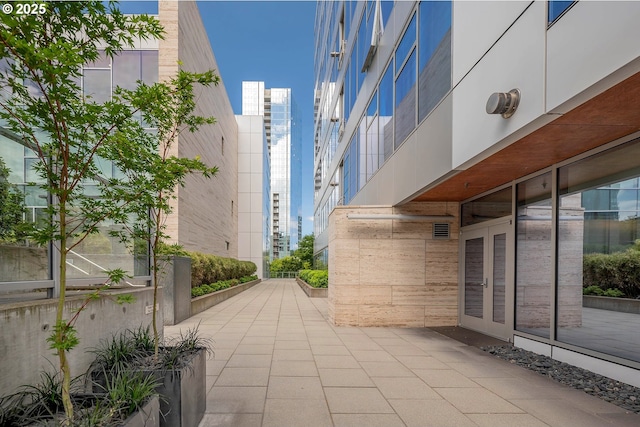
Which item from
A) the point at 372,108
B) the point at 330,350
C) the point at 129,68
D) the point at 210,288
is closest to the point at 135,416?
the point at 330,350

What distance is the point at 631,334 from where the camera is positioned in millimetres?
4652

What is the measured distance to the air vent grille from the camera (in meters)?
9.01

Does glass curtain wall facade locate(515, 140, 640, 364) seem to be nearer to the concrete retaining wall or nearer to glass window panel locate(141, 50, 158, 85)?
the concrete retaining wall

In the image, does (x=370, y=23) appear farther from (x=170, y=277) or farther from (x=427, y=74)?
(x=170, y=277)

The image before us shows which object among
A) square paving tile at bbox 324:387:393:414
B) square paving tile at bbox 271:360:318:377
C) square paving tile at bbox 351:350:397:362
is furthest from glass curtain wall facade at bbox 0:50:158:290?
square paving tile at bbox 351:350:397:362

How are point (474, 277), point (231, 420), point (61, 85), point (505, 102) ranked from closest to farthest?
1. point (61, 85)
2. point (231, 420)
3. point (505, 102)
4. point (474, 277)

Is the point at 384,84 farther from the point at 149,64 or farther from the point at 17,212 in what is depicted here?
the point at 17,212

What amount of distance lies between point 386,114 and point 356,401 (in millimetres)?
8375

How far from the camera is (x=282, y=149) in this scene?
318ft

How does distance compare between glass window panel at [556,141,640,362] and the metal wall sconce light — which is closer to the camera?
the metal wall sconce light

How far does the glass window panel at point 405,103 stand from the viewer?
27.8 ft

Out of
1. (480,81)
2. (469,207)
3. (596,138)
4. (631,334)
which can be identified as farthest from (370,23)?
(631,334)

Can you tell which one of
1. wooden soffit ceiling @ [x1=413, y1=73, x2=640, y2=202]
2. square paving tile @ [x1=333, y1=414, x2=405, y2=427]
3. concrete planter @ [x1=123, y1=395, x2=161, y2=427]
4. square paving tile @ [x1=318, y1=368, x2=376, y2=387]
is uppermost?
wooden soffit ceiling @ [x1=413, y1=73, x2=640, y2=202]

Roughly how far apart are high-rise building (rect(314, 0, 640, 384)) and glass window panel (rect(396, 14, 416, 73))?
0.17ft
